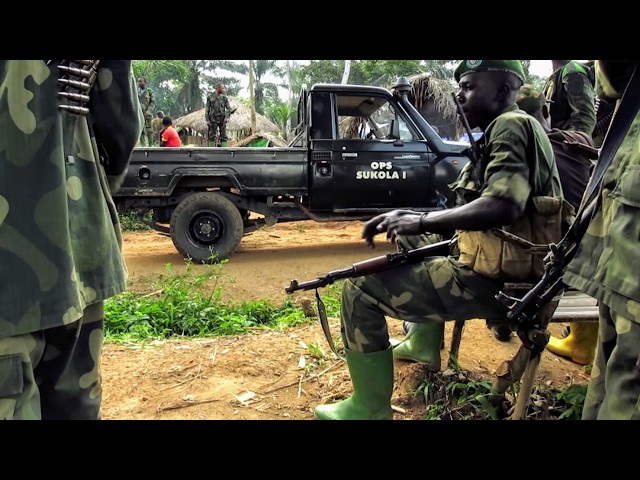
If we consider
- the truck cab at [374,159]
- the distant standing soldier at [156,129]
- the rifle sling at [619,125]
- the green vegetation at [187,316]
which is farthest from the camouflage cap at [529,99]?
the distant standing soldier at [156,129]

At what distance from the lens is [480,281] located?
2035mm

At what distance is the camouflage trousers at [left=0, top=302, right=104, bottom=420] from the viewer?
3.56 feet

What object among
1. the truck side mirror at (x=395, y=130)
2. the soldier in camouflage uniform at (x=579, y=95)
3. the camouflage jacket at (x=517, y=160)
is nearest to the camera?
the camouflage jacket at (x=517, y=160)

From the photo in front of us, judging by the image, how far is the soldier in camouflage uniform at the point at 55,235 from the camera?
1.13 meters

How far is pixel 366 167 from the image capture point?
20.1 feet

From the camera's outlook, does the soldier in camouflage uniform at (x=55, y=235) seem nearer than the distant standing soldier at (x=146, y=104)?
Yes

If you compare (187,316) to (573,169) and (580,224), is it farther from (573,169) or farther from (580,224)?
(580,224)

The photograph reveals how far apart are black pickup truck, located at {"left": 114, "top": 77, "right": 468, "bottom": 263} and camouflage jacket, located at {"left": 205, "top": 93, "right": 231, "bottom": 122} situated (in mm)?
7224

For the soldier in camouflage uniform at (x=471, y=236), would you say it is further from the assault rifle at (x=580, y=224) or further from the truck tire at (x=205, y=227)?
the truck tire at (x=205, y=227)

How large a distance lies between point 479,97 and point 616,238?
3.63 ft

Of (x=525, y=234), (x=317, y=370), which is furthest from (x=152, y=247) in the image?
(x=525, y=234)

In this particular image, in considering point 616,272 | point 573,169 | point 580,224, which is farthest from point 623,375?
point 573,169

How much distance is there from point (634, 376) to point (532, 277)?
91 centimetres
